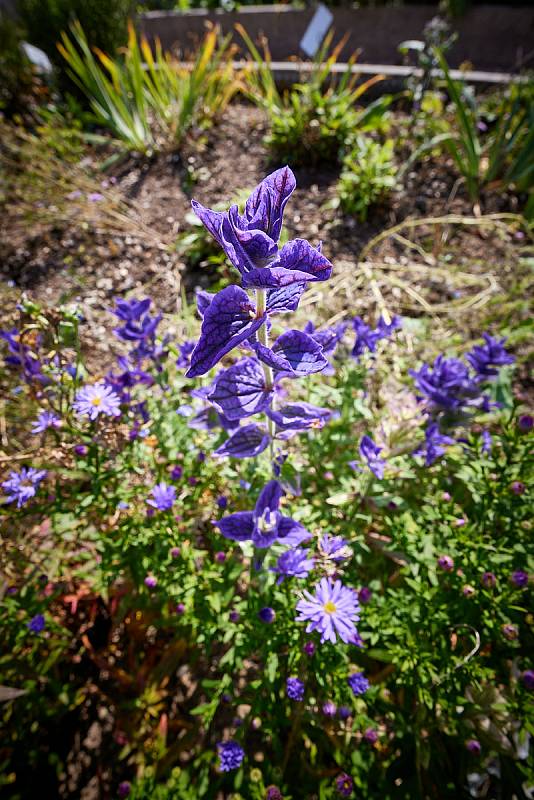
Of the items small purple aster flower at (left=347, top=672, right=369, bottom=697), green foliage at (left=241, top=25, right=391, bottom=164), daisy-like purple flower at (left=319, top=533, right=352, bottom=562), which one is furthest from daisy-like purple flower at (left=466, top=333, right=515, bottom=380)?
green foliage at (left=241, top=25, right=391, bottom=164)

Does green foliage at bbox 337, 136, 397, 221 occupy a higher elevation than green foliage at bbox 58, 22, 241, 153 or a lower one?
lower

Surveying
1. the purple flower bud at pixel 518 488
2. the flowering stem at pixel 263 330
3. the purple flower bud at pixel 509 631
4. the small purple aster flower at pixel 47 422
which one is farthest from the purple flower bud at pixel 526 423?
the small purple aster flower at pixel 47 422

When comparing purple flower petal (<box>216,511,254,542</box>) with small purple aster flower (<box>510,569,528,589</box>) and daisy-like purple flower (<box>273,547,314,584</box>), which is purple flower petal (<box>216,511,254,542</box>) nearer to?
daisy-like purple flower (<box>273,547,314,584</box>)

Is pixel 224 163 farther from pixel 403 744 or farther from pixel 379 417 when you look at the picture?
pixel 403 744

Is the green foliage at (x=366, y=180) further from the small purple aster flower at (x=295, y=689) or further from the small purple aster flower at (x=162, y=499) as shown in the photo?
the small purple aster flower at (x=295, y=689)

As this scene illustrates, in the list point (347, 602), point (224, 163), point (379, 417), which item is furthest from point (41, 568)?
point (224, 163)

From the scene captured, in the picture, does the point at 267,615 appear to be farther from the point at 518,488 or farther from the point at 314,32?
the point at 314,32
